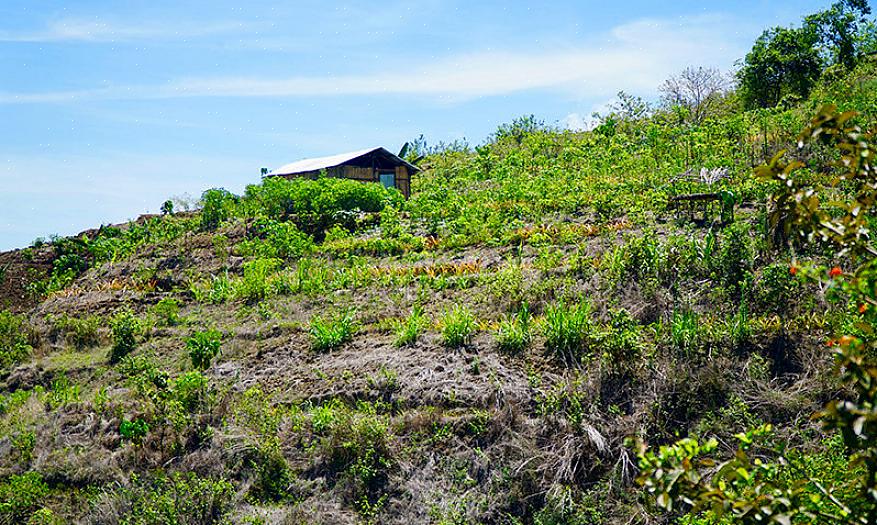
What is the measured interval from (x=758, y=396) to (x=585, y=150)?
11714 millimetres

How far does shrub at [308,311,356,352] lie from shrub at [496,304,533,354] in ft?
6.84

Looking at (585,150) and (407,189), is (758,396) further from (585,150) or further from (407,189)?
(407,189)

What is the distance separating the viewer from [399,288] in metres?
9.96

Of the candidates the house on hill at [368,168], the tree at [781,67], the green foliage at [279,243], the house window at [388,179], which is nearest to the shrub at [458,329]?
the green foliage at [279,243]

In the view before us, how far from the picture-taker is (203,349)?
885 centimetres

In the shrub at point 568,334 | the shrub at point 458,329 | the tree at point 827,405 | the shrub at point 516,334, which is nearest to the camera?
the tree at point 827,405

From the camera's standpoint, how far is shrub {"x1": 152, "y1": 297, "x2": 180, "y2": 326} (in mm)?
10602

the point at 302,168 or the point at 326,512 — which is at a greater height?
the point at 302,168

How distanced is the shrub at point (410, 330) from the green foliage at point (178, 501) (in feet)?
8.07

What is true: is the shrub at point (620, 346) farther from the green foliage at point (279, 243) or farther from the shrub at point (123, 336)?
the green foliage at point (279, 243)

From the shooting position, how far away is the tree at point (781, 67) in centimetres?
2445

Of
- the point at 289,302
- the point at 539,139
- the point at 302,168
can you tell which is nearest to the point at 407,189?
the point at 302,168

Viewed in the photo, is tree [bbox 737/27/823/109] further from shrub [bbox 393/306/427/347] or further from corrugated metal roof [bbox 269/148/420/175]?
shrub [bbox 393/306/427/347]

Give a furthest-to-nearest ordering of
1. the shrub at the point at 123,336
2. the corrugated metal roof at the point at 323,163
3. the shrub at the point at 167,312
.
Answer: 1. the corrugated metal roof at the point at 323,163
2. the shrub at the point at 167,312
3. the shrub at the point at 123,336
